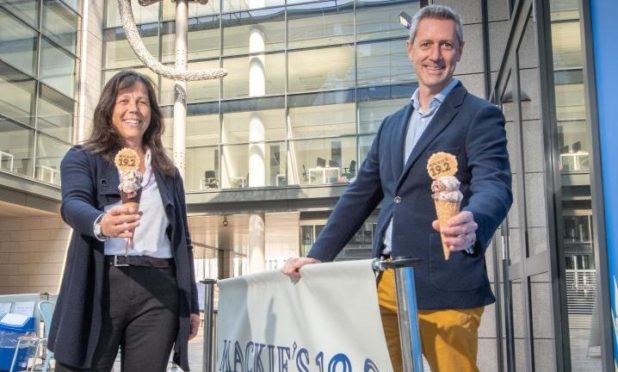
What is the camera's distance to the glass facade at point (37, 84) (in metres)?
16.2

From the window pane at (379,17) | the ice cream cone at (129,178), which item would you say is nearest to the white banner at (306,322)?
the ice cream cone at (129,178)

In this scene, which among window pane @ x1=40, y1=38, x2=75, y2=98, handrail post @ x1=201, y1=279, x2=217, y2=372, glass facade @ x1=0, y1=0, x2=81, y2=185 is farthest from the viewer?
window pane @ x1=40, y1=38, x2=75, y2=98

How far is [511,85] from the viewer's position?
454 centimetres

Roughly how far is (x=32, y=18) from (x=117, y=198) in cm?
1708

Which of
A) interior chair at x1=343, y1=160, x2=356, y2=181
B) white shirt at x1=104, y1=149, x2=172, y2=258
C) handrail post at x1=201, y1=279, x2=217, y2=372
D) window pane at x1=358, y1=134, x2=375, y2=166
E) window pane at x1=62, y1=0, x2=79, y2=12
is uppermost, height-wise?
window pane at x1=62, y1=0, x2=79, y2=12

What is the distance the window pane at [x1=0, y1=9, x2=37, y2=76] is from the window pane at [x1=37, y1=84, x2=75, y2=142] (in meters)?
0.85

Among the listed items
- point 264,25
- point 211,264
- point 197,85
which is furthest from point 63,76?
point 211,264

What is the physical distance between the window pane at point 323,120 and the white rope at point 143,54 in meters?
4.15

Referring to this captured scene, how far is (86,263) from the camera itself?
7.54ft

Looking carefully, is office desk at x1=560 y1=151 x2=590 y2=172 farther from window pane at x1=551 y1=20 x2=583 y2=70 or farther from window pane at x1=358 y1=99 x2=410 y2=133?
window pane at x1=358 y1=99 x2=410 y2=133

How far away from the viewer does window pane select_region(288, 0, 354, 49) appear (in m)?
19.0

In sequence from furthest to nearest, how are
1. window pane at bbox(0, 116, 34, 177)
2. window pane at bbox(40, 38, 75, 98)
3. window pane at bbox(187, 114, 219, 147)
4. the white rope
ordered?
1. window pane at bbox(187, 114, 219, 147)
2. window pane at bbox(40, 38, 75, 98)
3. window pane at bbox(0, 116, 34, 177)
4. the white rope

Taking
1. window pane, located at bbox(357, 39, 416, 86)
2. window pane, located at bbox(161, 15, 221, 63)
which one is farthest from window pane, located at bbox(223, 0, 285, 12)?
window pane, located at bbox(357, 39, 416, 86)

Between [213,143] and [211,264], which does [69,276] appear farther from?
[211,264]
